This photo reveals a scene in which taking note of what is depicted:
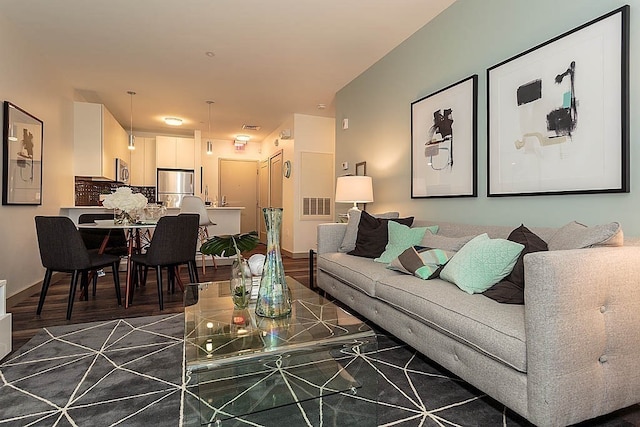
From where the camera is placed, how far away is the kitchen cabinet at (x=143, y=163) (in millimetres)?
7809

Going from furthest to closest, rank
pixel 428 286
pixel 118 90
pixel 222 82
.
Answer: pixel 118 90
pixel 222 82
pixel 428 286

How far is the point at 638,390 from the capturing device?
55.7 inches

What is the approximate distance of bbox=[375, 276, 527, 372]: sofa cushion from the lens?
1.38 meters

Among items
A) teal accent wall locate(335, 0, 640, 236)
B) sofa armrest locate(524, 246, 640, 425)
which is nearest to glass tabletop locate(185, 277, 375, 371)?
sofa armrest locate(524, 246, 640, 425)

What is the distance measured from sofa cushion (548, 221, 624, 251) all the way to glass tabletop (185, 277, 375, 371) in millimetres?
1029

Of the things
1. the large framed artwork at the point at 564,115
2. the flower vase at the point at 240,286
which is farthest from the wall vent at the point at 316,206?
the flower vase at the point at 240,286

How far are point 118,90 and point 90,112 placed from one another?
592 mm

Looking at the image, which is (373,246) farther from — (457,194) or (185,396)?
(185,396)

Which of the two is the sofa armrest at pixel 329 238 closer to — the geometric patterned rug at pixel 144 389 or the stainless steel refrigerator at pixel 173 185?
the geometric patterned rug at pixel 144 389

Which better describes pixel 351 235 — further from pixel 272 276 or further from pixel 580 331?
pixel 580 331

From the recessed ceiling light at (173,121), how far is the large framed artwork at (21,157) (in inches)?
117

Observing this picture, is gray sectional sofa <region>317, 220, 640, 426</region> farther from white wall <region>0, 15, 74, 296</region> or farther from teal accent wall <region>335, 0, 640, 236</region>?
white wall <region>0, 15, 74, 296</region>

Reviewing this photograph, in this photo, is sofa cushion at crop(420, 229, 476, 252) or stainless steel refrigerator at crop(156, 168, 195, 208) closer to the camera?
sofa cushion at crop(420, 229, 476, 252)

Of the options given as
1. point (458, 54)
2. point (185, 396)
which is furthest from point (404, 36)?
point (185, 396)
